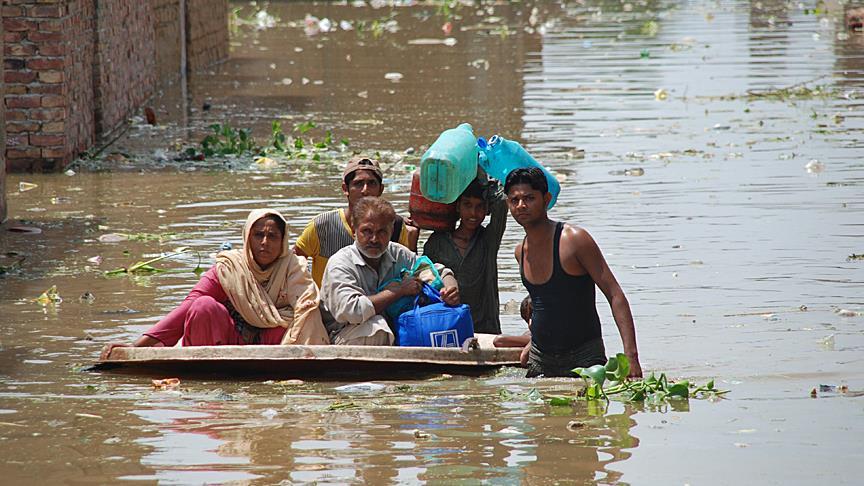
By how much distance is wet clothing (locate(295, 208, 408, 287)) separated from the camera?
670cm

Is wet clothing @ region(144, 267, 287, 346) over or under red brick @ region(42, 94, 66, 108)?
under

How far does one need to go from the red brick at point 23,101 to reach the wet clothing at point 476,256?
6253 millimetres

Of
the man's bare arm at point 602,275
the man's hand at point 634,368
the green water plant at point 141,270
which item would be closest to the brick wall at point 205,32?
the green water plant at point 141,270

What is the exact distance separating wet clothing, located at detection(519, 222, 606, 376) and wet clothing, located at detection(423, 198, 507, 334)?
0.61 meters

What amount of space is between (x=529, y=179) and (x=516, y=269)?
2.83m

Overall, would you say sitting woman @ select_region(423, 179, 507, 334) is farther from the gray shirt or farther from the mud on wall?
the mud on wall

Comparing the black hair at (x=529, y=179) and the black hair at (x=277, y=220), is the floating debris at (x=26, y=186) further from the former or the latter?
the black hair at (x=529, y=179)

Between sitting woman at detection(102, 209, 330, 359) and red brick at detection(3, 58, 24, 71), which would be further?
red brick at detection(3, 58, 24, 71)

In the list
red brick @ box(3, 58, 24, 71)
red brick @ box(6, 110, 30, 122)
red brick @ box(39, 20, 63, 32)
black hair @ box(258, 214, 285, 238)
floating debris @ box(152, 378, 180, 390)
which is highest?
red brick @ box(39, 20, 63, 32)

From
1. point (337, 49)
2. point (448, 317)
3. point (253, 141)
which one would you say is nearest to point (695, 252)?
point (448, 317)

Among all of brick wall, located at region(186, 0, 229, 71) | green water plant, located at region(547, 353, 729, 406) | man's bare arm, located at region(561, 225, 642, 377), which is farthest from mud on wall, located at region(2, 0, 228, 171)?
green water plant, located at region(547, 353, 729, 406)

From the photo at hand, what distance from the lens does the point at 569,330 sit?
6023mm

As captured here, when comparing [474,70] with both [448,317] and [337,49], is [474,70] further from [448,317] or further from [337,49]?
[448,317]

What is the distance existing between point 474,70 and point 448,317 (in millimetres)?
14371
